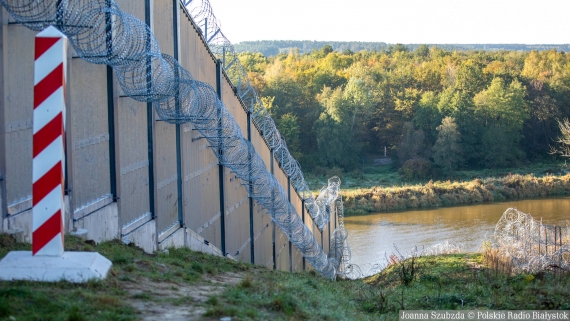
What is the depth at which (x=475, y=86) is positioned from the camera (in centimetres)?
7881

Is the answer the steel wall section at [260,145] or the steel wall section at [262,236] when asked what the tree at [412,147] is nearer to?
the steel wall section at [262,236]

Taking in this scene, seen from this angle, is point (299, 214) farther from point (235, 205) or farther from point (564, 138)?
point (564, 138)

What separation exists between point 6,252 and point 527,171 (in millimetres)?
69280

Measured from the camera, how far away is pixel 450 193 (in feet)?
185

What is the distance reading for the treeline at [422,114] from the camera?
7156 centimetres

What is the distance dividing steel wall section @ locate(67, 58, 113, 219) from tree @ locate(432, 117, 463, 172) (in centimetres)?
6200

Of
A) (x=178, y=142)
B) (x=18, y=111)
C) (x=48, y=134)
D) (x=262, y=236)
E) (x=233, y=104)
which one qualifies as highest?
(x=233, y=104)

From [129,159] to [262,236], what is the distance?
403 inches

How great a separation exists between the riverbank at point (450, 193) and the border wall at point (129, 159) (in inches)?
1454

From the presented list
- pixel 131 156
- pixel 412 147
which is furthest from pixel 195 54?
pixel 412 147

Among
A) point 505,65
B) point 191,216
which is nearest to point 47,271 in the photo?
point 191,216

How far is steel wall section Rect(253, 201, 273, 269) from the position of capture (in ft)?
61.6

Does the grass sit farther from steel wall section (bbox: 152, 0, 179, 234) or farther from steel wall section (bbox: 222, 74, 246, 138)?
steel wall section (bbox: 152, 0, 179, 234)

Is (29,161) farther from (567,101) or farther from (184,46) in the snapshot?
(567,101)
